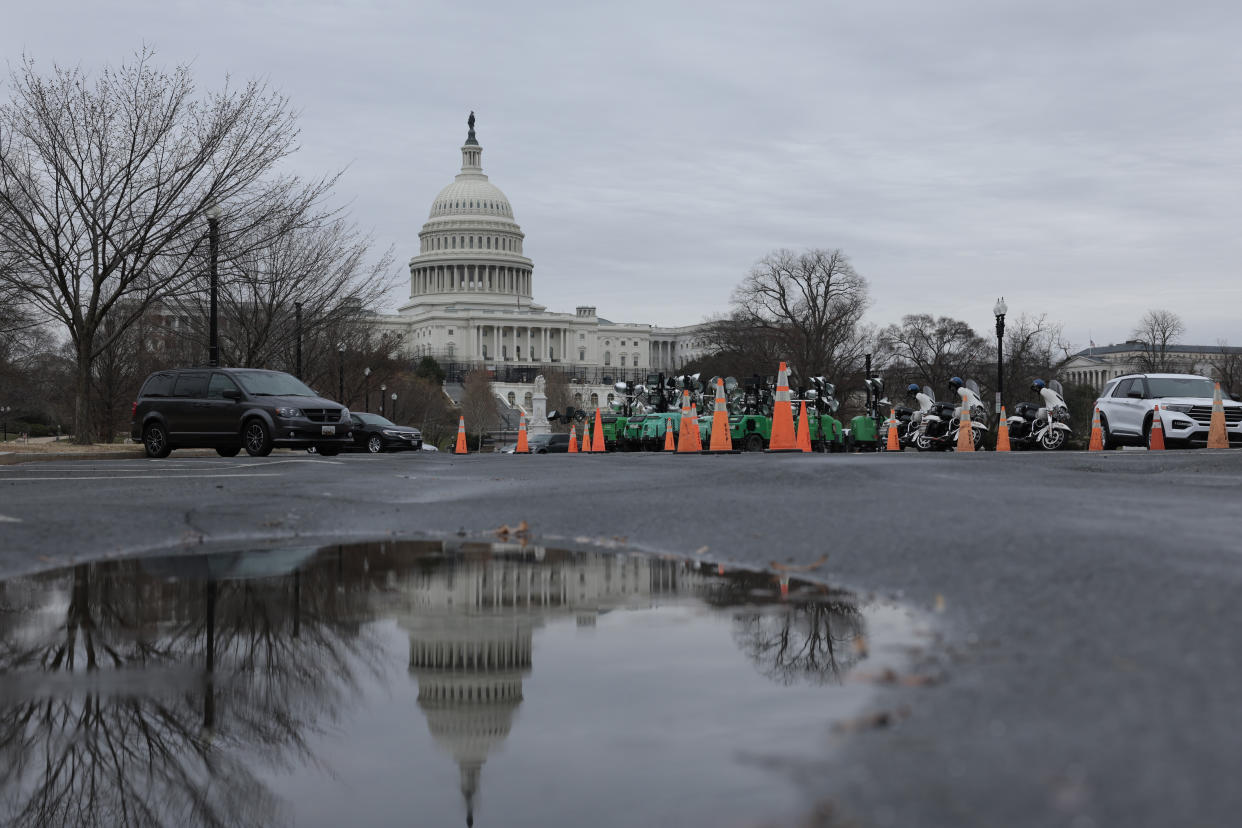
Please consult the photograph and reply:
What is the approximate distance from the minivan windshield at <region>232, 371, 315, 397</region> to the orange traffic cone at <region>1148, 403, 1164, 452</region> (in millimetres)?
15405

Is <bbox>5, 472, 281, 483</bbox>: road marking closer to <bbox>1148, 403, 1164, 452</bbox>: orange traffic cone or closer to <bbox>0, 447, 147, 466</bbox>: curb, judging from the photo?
<bbox>0, 447, 147, 466</bbox>: curb

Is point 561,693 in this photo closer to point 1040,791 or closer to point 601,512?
point 1040,791

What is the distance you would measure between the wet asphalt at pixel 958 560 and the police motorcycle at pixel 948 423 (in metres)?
12.6

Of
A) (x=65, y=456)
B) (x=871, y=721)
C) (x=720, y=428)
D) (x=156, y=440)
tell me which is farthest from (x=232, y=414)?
(x=871, y=721)

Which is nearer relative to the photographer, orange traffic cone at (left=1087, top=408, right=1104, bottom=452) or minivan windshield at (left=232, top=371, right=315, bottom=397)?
minivan windshield at (left=232, top=371, right=315, bottom=397)

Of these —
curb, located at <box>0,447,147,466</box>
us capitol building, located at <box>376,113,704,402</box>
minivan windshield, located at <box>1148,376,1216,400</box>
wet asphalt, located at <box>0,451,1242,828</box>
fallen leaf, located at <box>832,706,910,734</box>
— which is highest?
us capitol building, located at <box>376,113,704,402</box>

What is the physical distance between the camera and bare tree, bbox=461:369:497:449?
362ft

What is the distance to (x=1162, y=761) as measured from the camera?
2193 mm

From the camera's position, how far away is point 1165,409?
75.2 feet

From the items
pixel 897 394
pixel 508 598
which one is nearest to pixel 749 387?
Result: pixel 508 598

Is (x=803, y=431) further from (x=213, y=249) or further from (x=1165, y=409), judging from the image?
(x=213, y=249)

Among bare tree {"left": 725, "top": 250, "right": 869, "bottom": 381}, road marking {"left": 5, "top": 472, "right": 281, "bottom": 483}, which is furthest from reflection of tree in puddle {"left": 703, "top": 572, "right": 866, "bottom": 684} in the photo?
bare tree {"left": 725, "top": 250, "right": 869, "bottom": 381}

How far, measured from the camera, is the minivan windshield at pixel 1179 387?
2345 cm

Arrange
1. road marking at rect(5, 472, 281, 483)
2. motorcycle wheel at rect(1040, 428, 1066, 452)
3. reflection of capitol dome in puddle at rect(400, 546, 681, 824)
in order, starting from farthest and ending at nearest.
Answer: motorcycle wheel at rect(1040, 428, 1066, 452) → road marking at rect(5, 472, 281, 483) → reflection of capitol dome in puddle at rect(400, 546, 681, 824)
